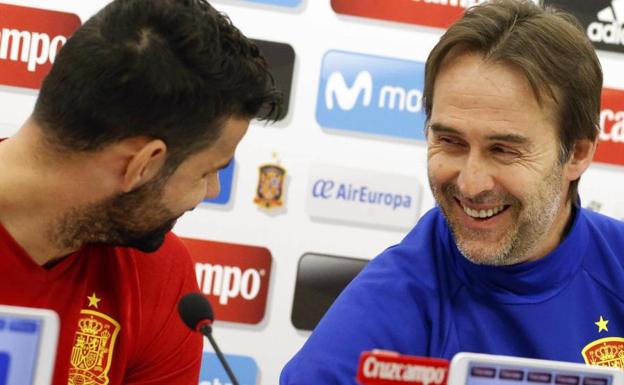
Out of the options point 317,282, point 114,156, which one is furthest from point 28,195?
point 317,282

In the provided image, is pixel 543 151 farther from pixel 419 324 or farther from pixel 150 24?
pixel 150 24

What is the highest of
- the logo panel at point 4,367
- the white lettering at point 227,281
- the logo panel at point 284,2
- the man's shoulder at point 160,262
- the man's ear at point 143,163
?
the logo panel at point 284,2

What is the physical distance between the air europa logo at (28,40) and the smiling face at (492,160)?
1.34 metres

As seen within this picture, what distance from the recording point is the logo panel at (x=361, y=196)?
2.69 metres

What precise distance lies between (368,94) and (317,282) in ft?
1.62

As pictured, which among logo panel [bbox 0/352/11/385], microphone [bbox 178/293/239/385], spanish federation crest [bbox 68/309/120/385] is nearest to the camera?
logo panel [bbox 0/352/11/385]

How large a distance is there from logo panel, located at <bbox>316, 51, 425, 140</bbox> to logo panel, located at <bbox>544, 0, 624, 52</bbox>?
0.45 metres

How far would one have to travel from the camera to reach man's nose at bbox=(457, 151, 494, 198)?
1524 millimetres

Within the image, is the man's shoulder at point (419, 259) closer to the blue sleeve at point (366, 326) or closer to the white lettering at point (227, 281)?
the blue sleeve at point (366, 326)

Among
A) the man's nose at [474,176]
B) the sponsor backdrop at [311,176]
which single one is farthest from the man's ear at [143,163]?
the sponsor backdrop at [311,176]

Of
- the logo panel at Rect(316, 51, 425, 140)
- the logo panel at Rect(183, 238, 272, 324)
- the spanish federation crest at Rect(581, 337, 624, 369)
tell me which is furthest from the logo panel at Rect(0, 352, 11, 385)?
the logo panel at Rect(316, 51, 425, 140)

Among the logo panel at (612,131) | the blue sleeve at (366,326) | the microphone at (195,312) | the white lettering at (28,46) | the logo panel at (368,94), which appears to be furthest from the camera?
the logo panel at (612,131)

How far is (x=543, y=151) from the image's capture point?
5.11 ft

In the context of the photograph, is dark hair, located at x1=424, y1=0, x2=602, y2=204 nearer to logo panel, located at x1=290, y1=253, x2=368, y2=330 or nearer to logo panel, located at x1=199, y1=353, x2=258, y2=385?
logo panel, located at x1=290, y1=253, x2=368, y2=330
